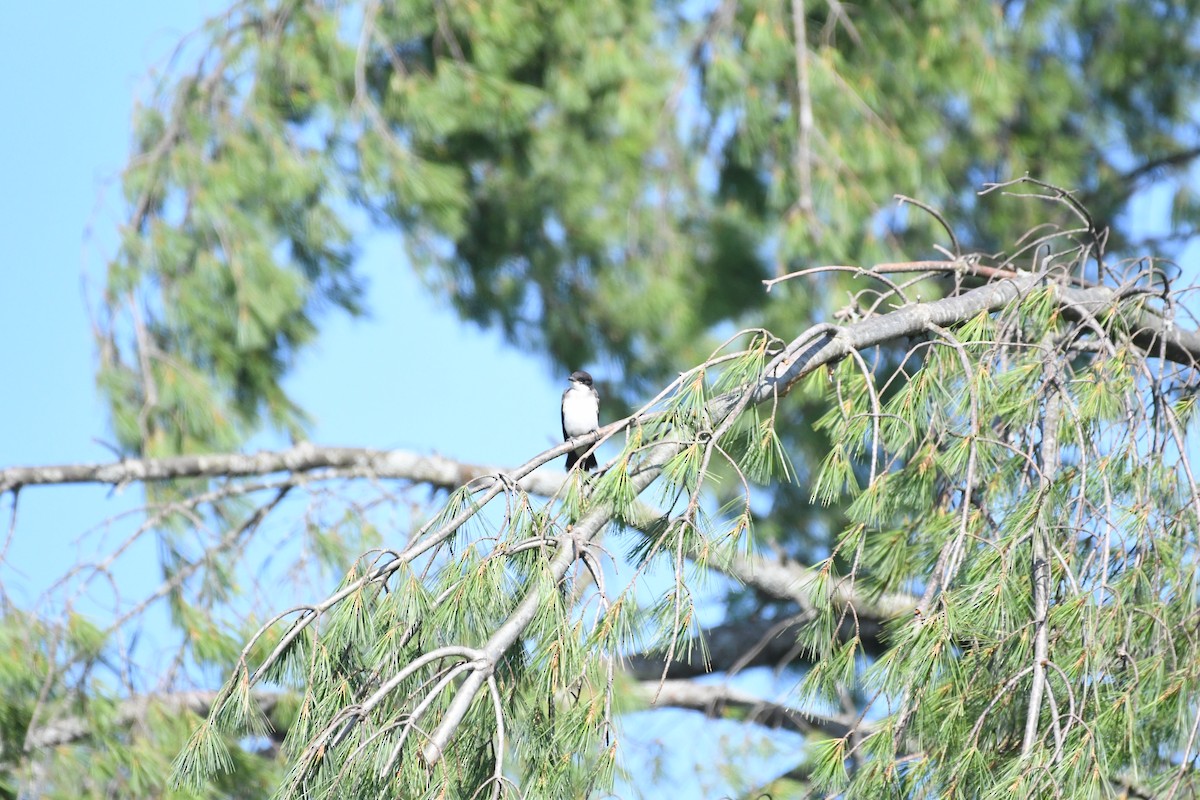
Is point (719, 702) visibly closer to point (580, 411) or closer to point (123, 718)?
point (580, 411)

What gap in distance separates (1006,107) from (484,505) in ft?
12.2

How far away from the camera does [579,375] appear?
4.96 metres

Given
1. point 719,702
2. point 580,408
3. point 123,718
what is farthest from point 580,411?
point 123,718

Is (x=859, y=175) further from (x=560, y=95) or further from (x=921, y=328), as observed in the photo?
(x=921, y=328)

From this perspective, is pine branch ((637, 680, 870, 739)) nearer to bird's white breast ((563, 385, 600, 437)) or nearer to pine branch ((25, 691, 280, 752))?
Answer: bird's white breast ((563, 385, 600, 437))

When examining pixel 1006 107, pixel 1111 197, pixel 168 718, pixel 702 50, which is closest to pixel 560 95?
pixel 702 50

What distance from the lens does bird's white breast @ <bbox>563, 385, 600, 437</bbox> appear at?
15.8 ft

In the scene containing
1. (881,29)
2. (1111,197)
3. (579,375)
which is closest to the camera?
(579,375)

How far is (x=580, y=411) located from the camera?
4.83 metres

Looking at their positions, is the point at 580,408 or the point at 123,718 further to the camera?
the point at 580,408

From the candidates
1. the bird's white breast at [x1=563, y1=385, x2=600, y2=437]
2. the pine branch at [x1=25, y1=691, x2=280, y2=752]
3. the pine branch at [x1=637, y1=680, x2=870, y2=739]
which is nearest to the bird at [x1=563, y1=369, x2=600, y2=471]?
the bird's white breast at [x1=563, y1=385, x2=600, y2=437]

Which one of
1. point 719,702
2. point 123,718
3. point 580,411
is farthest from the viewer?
point 719,702

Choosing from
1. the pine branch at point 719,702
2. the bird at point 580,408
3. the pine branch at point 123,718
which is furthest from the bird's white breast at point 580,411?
the pine branch at point 123,718

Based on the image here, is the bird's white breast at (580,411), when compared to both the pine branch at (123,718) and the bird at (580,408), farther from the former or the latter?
the pine branch at (123,718)
